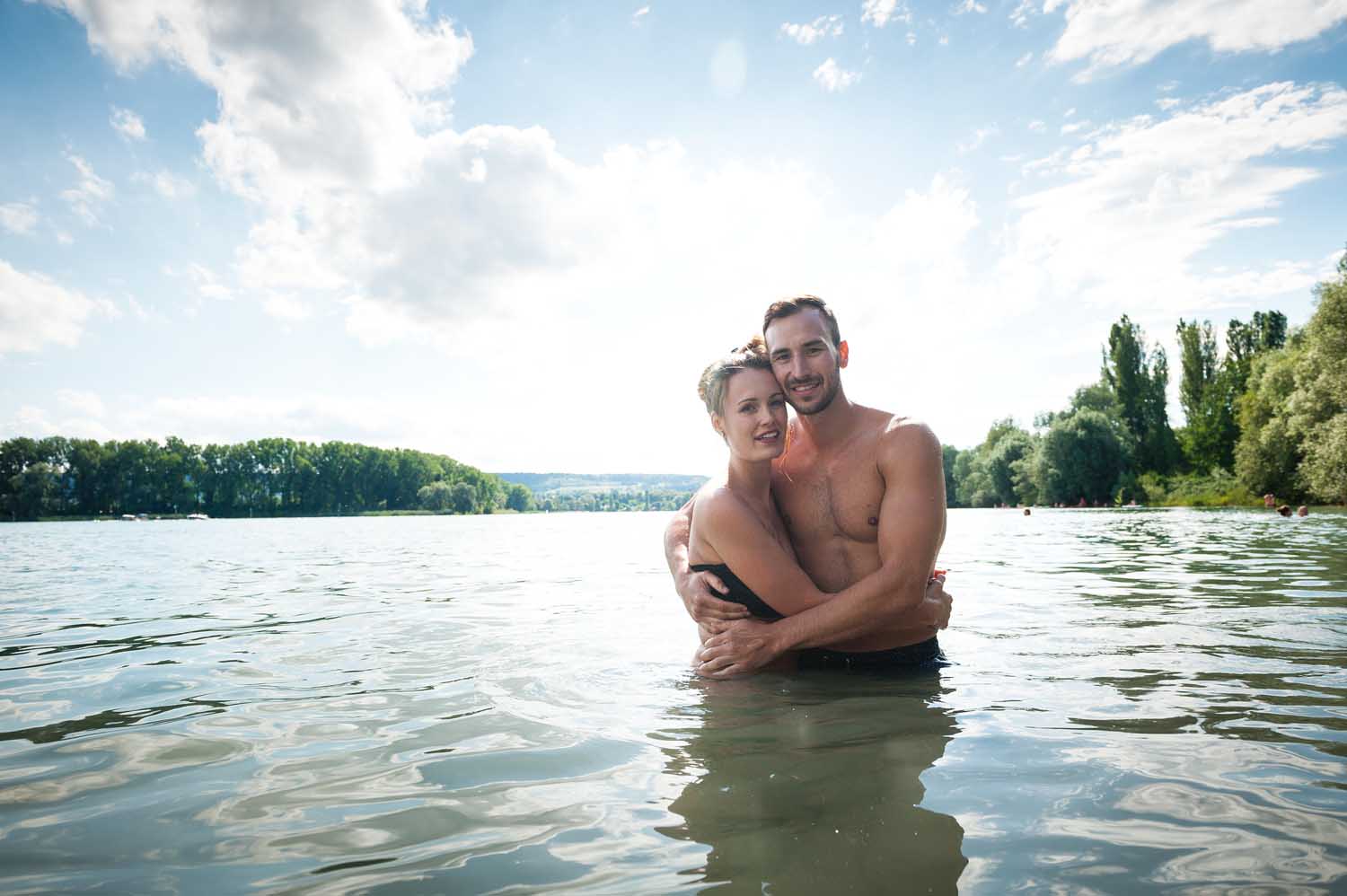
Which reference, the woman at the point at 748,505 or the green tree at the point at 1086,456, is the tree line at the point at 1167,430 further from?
the woman at the point at 748,505

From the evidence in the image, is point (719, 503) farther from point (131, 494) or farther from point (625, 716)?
point (131, 494)

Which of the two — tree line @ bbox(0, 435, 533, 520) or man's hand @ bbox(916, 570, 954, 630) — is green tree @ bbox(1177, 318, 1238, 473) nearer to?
man's hand @ bbox(916, 570, 954, 630)

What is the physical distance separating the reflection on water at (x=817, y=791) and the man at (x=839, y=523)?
16.6 inches

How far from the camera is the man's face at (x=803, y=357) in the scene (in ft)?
15.5

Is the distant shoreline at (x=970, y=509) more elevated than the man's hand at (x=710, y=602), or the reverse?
the man's hand at (x=710, y=602)

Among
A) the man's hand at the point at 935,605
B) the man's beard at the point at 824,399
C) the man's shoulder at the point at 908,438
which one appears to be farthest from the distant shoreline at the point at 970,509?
the man's beard at the point at 824,399

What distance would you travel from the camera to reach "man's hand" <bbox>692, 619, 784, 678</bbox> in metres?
4.82

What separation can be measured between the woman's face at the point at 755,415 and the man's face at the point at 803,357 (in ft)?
0.32

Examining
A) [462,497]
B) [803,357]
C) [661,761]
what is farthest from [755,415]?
[462,497]

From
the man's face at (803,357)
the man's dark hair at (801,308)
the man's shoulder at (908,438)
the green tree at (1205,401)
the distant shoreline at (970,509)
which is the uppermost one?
the green tree at (1205,401)

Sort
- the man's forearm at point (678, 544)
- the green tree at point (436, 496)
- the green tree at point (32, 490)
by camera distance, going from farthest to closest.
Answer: the green tree at point (436, 496)
the green tree at point (32, 490)
the man's forearm at point (678, 544)

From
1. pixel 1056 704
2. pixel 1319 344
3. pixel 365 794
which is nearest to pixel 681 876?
pixel 365 794

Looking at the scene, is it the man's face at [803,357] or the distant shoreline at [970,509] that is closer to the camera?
the man's face at [803,357]

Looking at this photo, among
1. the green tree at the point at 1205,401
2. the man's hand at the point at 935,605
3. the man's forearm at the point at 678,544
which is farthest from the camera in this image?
the green tree at the point at 1205,401
